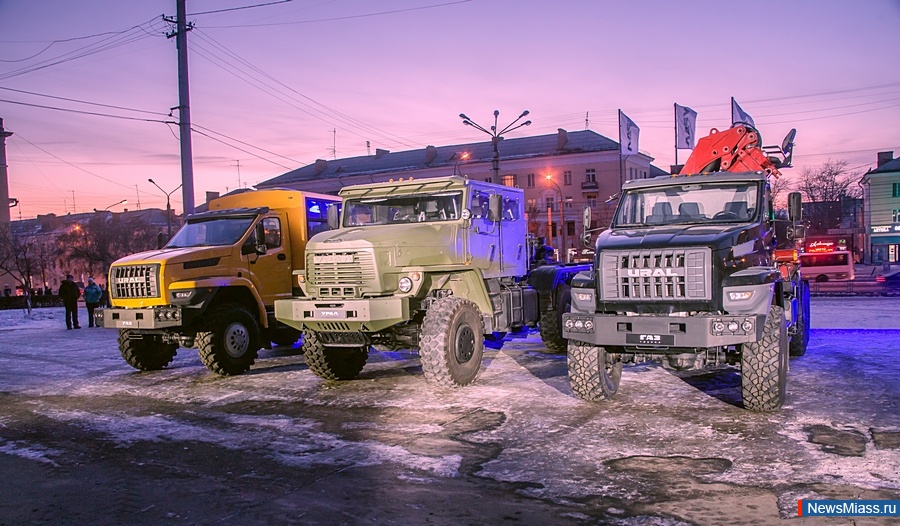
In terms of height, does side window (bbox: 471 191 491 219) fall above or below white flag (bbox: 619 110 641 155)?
below

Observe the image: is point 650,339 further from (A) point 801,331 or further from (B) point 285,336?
(B) point 285,336

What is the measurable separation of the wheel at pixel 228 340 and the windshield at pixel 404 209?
2.37 m

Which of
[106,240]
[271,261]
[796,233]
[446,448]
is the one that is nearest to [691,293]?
[796,233]

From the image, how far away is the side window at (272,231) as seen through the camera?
41.7ft

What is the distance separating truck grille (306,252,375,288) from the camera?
9.75 meters

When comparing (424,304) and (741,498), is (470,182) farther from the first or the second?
(741,498)

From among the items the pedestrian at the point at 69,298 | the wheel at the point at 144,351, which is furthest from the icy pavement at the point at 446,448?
the pedestrian at the point at 69,298

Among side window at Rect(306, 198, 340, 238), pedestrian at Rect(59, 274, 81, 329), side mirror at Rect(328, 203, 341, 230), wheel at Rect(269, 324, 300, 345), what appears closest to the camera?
side mirror at Rect(328, 203, 341, 230)

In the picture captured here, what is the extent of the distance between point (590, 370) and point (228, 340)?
603 cm

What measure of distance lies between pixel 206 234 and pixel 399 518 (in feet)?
28.9

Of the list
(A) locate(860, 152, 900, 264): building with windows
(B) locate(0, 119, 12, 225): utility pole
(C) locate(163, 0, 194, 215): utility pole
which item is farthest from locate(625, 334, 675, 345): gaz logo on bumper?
(B) locate(0, 119, 12, 225): utility pole

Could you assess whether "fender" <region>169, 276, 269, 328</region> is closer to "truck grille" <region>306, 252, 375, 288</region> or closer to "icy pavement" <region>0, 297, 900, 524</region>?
"icy pavement" <region>0, 297, 900, 524</region>

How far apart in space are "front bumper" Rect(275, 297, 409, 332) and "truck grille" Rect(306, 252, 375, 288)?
32cm

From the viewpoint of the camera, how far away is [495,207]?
10.8 meters
